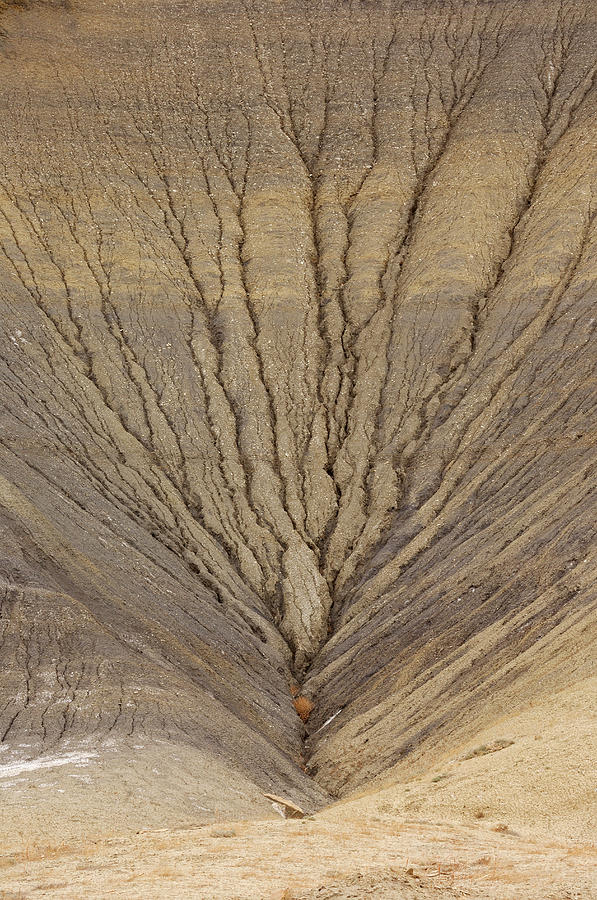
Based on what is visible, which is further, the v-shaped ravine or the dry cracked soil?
the v-shaped ravine

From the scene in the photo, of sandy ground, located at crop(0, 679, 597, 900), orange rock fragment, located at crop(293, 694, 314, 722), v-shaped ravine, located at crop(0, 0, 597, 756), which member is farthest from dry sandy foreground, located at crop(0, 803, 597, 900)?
v-shaped ravine, located at crop(0, 0, 597, 756)

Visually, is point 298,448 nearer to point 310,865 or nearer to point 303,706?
point 303,706

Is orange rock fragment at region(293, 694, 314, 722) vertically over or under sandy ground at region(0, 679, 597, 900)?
over

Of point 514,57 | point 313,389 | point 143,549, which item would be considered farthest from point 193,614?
point 514,57

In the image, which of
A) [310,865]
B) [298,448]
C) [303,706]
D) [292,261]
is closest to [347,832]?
[310,865]

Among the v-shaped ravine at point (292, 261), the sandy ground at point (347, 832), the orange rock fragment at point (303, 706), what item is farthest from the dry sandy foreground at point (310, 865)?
the v-shaped ravine at point (292, 261)

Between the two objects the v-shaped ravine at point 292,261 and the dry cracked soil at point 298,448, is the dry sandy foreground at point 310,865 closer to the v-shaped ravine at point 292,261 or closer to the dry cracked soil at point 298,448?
the dry cracked soil at point 298,448

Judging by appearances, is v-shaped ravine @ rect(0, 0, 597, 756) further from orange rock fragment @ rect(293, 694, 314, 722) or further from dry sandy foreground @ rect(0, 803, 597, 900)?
dry sandy foreground @ rect(0, 803, 597, 900)
